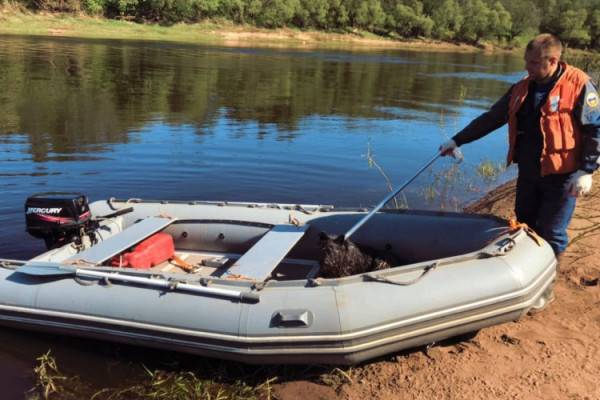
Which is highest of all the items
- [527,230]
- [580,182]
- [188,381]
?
[580,182]

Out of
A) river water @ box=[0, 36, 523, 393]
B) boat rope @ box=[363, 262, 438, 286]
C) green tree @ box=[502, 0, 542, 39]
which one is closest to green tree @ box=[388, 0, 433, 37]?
green tree @ box=[502, 0, 542, 39]

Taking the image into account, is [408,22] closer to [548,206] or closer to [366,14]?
[366,14]

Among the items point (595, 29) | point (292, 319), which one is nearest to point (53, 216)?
point (292, 319)

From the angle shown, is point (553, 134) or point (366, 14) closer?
point (553, 134)

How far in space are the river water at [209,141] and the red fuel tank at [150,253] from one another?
0.69 meters

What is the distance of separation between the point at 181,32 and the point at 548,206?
41.4m

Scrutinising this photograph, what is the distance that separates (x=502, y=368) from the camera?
319 centimetres

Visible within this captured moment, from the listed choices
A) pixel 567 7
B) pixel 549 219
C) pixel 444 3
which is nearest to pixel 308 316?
pixel 549 219

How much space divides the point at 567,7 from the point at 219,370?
77.9 meters

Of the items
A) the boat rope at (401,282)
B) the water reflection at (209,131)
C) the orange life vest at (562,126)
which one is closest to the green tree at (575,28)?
the water reflection at (209,131)

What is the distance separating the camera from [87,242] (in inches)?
170

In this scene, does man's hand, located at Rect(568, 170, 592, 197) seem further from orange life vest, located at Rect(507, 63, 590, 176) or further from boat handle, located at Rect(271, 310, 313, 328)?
boat handle, located at Rect(271, 310, 313, 328)

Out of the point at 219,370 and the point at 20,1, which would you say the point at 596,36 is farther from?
the point at 219,370

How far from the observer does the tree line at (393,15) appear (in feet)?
145
